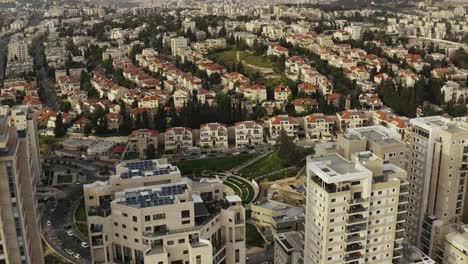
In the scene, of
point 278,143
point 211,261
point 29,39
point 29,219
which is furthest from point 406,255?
point 29,39

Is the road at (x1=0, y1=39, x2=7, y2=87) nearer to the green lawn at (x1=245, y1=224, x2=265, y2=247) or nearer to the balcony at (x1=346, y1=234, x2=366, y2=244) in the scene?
the green lawn at (x1=245, y1=224, x2=265, y2=247)

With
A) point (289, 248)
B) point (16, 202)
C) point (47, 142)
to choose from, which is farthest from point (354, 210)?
point (47, 142)

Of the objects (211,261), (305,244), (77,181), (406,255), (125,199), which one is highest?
(125,199)

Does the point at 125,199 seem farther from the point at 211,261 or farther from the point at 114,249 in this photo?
the point at 211,261

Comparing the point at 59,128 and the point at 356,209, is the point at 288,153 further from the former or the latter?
the point at 59,128

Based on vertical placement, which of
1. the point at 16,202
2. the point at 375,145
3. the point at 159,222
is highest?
the point at 16,202

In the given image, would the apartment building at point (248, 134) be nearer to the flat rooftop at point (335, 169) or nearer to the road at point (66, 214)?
the road at point (66, 214)
